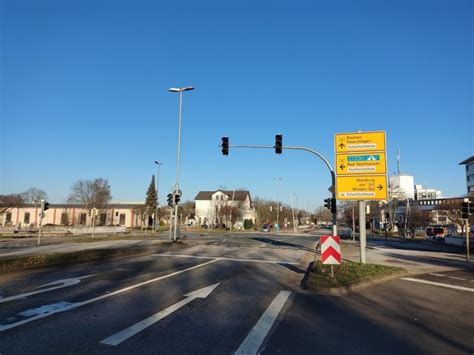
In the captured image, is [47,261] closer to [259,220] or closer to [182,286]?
[182,286]

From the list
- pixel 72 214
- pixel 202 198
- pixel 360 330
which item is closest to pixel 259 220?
pixel 202 198

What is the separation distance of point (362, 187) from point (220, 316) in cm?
1146

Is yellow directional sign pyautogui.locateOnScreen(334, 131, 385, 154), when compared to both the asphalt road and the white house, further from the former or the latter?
the white house

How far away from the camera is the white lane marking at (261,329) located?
5102 mm

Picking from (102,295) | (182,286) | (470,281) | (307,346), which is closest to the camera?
(307,346)

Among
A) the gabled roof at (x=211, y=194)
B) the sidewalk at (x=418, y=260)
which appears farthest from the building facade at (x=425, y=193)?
the sidewalk at (x=418, y=260)

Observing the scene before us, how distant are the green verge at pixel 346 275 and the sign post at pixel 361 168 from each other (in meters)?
2.53

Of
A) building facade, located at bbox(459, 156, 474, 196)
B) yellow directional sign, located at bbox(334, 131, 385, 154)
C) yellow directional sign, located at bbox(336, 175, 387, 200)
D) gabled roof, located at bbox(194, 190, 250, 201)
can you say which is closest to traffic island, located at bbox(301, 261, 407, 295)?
yellow directional sign, located at bbox(336, 175, 387, 200)

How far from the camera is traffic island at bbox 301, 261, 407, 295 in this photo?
9.87 metres

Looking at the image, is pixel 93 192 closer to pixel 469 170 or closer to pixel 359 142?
pixel 359 142

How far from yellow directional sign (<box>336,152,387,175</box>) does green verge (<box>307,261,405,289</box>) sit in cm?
457

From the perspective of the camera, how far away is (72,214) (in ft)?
304

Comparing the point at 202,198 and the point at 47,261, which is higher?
the point at 202,198

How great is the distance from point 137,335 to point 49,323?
1797mm
